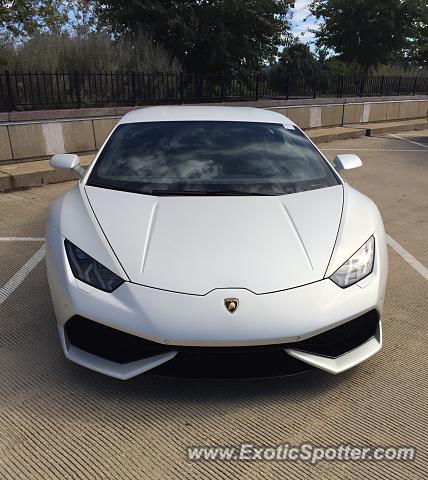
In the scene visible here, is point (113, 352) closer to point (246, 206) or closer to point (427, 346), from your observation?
point (246, 206)

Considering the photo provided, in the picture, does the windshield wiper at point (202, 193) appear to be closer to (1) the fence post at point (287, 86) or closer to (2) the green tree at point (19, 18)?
(2) the green tree at point (19, 18)

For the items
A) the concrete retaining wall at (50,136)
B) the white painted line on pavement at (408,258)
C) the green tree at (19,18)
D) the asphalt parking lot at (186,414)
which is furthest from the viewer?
the green tree at (19,18)

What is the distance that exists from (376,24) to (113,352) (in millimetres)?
24850

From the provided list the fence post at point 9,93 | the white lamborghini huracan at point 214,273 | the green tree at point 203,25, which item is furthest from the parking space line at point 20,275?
the green tree at point 203,25

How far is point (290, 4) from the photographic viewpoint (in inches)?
617

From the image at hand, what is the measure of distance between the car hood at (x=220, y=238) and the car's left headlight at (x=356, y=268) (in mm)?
98

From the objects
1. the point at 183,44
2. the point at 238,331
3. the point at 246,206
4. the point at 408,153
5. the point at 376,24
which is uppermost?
the point at 376,24

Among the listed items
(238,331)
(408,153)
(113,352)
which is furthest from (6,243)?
(408,153)

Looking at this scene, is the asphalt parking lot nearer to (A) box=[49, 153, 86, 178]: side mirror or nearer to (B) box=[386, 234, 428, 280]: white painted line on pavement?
Result: (B) box=[386, 234, 428, 280]: white painted line on pavement

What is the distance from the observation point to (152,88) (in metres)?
10.8

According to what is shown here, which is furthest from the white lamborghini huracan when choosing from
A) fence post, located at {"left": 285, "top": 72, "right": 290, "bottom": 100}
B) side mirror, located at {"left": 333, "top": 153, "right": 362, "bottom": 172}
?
fence post, located at {"left": 285, "top": 72, "right": 290, "bottom": 100}

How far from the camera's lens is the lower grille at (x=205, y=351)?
2.06 meters

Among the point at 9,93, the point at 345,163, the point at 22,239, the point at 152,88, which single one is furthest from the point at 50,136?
the point at 345,163

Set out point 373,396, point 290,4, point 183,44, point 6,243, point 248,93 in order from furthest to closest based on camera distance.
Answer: point 290,4
point 183,44
point 248,93
point 6,243
point 373,396
